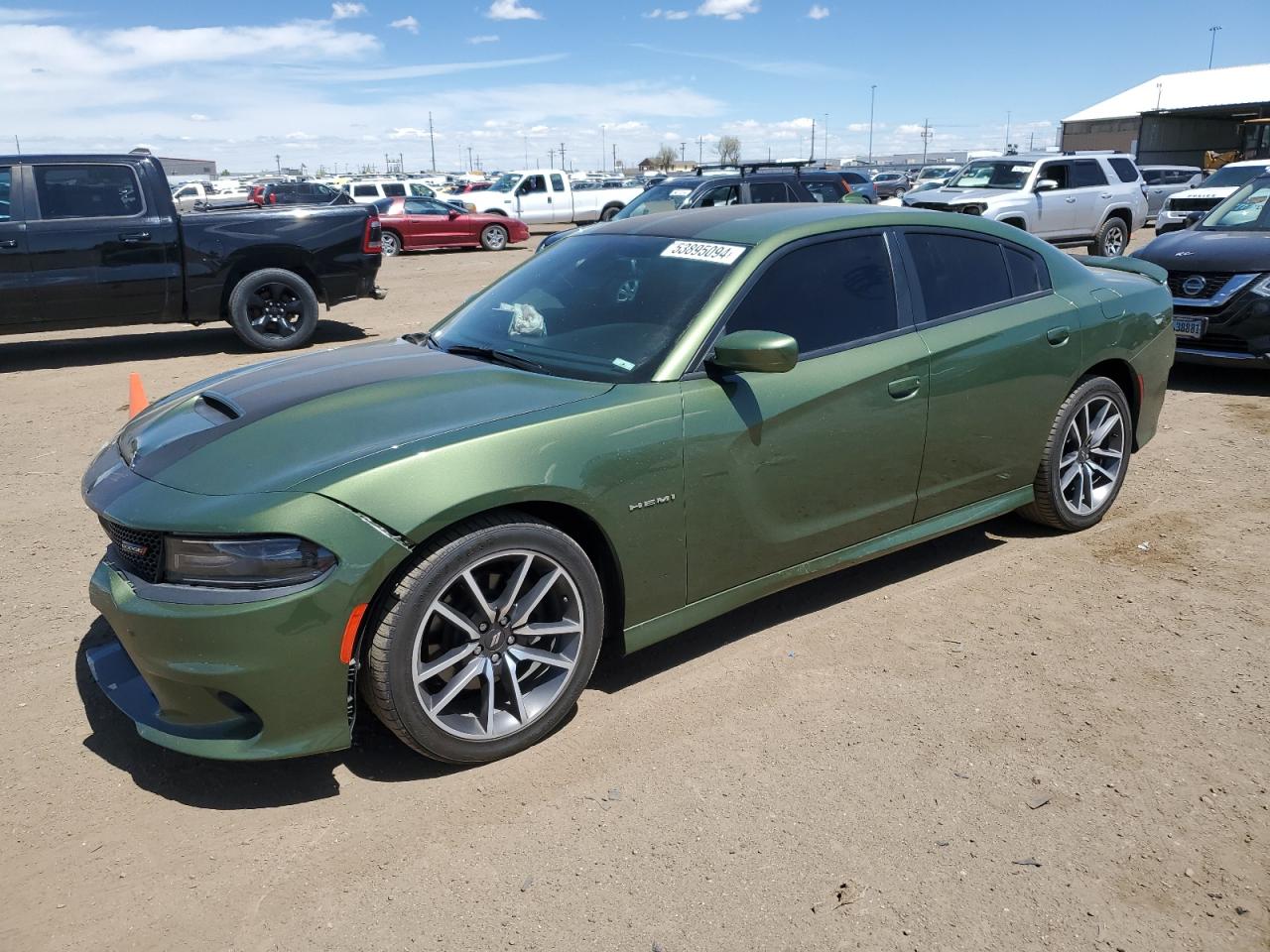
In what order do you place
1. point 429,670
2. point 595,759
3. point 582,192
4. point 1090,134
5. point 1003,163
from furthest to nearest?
point 1090,134 → point 582,192 → point 1003,163 → point 595,759 → point 429,670

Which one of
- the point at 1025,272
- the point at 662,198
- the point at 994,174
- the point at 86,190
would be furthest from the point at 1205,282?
the point at 994,174

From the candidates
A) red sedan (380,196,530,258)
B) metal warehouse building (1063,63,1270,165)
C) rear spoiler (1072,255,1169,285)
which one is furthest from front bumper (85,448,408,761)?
metal warehouse building (1063,63,1270,165)

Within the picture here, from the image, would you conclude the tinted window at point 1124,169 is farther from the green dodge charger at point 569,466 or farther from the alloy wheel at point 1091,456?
the green dodge charger at point 569,466

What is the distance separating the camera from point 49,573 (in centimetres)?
475

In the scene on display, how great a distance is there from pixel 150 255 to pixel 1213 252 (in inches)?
372

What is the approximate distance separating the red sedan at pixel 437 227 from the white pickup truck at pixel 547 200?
507cm

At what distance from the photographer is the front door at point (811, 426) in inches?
139

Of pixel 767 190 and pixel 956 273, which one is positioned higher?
pixel 767 190

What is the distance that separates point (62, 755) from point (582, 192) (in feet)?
94.1

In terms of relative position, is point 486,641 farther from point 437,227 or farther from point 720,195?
point 437,227

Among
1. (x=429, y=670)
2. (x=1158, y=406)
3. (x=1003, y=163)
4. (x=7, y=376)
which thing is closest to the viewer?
(x=429, y=670)

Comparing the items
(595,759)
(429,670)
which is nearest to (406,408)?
(429,670)

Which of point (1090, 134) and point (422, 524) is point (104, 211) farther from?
point (1090, 134)

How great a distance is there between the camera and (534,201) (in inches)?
1186
